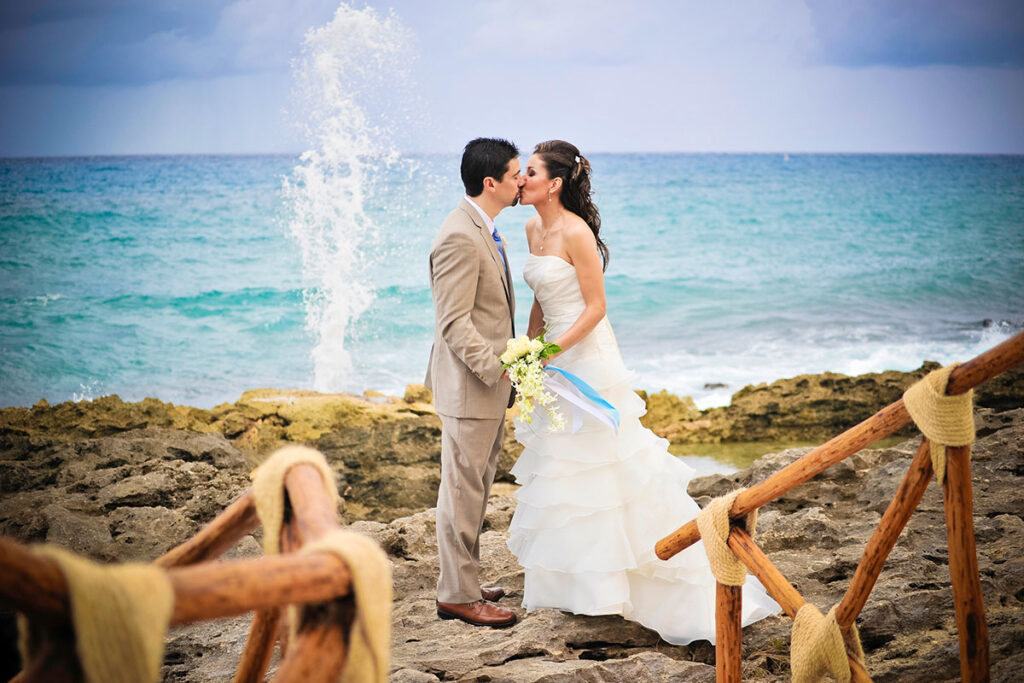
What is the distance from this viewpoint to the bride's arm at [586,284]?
354cm

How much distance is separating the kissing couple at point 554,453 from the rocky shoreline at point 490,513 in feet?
0.49

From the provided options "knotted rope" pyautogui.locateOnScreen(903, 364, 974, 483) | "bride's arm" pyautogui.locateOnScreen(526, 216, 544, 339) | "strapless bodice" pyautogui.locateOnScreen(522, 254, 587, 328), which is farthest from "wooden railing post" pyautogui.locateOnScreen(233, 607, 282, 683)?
"bride's arm" pyautogui.locateOnScreen(526, 216, 544, 339)

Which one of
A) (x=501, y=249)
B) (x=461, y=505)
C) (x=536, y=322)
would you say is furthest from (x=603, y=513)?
(x=501, y=249)

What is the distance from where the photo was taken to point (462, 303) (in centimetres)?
336

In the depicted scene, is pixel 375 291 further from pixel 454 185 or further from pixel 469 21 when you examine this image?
pixel 469 21

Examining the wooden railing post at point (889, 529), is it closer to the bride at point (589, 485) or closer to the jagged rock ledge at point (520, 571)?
the jagged rock ledge at point (520, 571)

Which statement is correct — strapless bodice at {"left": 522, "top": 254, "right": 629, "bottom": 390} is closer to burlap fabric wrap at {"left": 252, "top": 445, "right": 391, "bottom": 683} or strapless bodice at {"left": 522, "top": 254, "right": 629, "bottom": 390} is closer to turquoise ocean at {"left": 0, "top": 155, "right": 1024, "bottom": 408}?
burlap fabric wrap at {"left": 252, "top": 445, "right": 391, "bottom": 683}

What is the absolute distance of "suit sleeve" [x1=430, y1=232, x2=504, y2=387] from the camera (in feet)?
11.0

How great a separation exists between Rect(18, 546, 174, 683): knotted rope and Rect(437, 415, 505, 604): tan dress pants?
2.59m

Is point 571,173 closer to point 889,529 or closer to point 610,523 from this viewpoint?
point 610,523

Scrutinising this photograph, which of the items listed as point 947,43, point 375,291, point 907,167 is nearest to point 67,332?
point 375,291

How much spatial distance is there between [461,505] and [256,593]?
102 inches

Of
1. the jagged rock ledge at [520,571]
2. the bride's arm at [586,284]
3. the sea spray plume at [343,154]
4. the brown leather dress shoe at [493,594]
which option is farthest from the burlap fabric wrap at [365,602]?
the sea spray plume at [343,154]

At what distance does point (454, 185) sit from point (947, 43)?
21.1 meters
